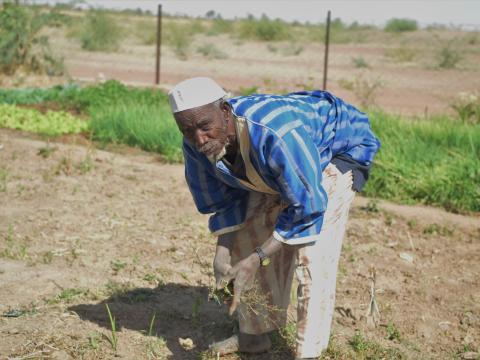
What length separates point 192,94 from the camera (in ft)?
9.16

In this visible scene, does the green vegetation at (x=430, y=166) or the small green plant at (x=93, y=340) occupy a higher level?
the green vegetation at (x=430, y=166)

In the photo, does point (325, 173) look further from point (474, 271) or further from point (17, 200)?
point (17, 200)

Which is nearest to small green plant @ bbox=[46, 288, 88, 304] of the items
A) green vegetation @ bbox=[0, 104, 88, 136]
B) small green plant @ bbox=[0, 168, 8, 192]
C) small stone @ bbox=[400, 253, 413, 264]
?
small stone @ bbox=[400, 253, 413, 264]

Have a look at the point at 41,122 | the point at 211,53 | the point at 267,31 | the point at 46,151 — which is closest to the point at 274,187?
the point at 46,151

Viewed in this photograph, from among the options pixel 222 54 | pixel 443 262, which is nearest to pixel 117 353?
pixel 443 262

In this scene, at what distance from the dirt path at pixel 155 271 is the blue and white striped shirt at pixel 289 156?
841 mm

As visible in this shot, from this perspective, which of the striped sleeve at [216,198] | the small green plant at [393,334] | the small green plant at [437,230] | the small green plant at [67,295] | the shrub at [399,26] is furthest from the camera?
the shrub at [399,26]

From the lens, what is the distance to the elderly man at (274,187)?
278 cm

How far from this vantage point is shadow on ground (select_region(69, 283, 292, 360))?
3897 mm

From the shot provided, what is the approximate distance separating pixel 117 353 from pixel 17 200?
9.53 feet

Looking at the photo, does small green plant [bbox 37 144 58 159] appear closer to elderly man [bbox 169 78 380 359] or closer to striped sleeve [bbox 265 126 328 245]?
elderly man [bbox 169 78 380 359]

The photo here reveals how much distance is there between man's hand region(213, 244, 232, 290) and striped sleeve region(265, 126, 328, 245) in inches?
16.2

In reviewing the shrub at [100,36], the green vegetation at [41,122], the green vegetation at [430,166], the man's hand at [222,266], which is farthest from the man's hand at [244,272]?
the shrub at [100,36]

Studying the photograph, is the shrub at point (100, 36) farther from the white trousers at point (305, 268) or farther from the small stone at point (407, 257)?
the white trousers at point (305, 268)
